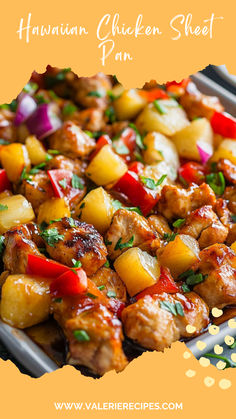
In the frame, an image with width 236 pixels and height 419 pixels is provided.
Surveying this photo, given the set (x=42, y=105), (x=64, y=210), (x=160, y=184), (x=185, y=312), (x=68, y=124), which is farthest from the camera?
(x=42, y=105)

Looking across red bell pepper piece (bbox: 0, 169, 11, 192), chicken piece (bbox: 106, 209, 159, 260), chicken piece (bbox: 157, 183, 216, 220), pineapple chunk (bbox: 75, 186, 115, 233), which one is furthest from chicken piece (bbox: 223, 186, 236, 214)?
red bell pepper piece (bbox: 0, 169, 11, 192)

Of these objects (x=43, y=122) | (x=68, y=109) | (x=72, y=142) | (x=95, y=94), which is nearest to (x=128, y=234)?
(x=72, y=142)

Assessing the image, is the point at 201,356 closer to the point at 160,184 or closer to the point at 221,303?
the point at 221,303

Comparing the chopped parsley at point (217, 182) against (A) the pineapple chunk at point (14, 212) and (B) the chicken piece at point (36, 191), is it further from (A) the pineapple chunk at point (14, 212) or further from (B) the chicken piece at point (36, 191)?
(A) the pineapple chunk at point (14, 212)

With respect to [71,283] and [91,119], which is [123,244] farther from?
[91,119]

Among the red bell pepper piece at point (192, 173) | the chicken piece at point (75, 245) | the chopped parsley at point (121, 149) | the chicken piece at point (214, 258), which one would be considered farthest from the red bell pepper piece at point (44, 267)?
the red bell pepper piece at point (192, 173)

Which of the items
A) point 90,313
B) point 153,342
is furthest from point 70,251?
point 153,342
